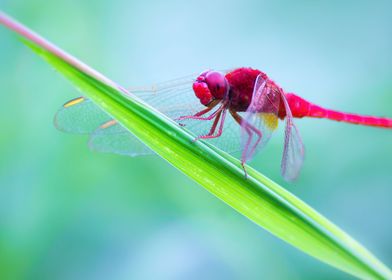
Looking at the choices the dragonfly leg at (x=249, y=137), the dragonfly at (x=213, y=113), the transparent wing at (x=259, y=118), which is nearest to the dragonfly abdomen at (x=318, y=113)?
the dragonfly at (x=213, y=113)

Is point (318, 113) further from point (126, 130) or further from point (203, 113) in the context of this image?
point (126, 130)

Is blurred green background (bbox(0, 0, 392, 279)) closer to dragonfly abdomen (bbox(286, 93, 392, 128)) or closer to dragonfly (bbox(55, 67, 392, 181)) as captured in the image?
dragonfly abdomen (bbox(286, 93, 392, 128))

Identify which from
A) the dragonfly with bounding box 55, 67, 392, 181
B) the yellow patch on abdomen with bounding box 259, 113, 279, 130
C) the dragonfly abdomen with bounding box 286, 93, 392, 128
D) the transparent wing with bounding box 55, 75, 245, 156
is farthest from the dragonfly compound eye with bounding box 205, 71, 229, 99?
the dragonfly abdomen with bounding box 286, 93, 392, 128

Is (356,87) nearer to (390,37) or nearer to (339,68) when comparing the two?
(339,68)

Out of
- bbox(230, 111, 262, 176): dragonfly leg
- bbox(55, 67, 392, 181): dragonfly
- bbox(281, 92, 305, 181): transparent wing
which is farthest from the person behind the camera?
bbox(55, 67, 392, 181): dragonfly

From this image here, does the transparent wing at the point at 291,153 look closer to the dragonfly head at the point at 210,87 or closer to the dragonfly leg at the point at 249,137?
the dragonfly leg at the point at 249,137

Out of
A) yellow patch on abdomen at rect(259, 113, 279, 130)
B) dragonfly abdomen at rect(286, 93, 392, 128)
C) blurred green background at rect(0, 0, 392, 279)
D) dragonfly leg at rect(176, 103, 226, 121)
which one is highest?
yellow patch on abdomen at rect(259, 113, 279, 130)
